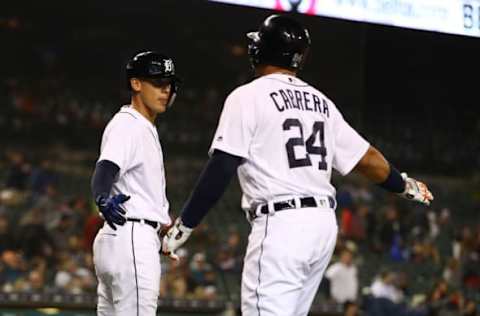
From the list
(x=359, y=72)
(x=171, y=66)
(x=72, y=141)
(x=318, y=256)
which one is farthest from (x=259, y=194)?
(x=359, y=72)

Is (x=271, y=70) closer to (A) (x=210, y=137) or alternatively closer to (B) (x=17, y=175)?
(B) (x=17, y=175)

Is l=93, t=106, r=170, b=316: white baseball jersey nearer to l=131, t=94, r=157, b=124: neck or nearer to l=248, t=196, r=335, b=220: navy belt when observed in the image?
l=131, t=94, r=157, b=124: neck

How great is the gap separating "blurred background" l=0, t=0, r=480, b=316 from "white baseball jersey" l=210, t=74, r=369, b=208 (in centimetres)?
663

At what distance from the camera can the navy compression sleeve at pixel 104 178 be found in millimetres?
3238

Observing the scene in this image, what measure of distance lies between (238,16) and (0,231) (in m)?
6.29

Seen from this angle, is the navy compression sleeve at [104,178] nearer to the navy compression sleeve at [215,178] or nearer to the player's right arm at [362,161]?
the navy compression sleeve at [215,178]

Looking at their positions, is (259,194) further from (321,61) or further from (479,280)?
(321,61)

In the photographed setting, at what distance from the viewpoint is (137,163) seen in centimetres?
351

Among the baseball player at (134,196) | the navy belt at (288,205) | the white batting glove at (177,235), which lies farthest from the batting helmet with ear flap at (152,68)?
the navy belt at (288,205)

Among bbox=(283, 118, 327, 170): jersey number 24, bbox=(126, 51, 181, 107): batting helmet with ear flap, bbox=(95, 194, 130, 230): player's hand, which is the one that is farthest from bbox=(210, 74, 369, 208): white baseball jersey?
bbox=(126, 51, 181, 107): batting helmet with ear flap

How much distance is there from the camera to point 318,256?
121 inches

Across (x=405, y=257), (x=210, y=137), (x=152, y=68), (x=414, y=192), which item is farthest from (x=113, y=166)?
(x=210, y=137)

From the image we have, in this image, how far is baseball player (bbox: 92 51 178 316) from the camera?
3.38 meters

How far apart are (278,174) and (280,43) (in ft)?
1.43
